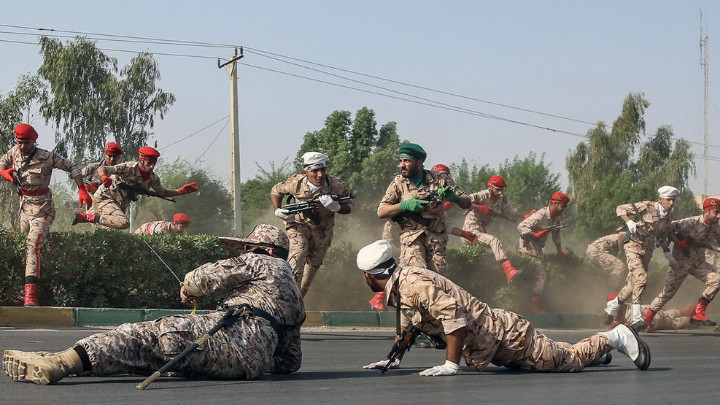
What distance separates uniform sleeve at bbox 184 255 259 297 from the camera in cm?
703

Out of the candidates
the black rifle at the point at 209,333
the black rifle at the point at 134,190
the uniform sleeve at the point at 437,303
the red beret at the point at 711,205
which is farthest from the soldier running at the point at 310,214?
the red beret at the point at 711,205

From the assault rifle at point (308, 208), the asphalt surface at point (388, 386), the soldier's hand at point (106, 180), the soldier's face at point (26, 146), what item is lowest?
the asphalt surface at point (388, 386)

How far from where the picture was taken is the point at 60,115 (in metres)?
38.6

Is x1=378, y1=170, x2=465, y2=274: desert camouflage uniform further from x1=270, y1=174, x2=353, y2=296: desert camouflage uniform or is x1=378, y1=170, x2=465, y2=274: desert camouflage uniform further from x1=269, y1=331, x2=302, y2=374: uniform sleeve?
x1=269, y1=331, x2=302, y2=374: uniform sleeve

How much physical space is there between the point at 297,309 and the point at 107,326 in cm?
486

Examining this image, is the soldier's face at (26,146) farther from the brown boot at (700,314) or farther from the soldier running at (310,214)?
the brown boot at (700,314)

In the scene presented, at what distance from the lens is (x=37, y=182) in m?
12.5

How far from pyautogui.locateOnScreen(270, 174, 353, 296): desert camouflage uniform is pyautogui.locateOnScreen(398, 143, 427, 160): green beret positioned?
1.09 metres

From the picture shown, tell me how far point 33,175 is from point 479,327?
22.6 ft

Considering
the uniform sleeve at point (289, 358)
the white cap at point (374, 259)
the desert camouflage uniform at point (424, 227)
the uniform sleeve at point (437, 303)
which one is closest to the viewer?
the uniform sleeve at point (437, 303)

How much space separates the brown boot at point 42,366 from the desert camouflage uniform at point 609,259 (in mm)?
13440

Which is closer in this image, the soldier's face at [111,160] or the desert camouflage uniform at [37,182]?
the desert camouflage uniform at [37,182]

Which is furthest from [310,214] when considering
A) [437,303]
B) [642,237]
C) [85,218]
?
[642,237]

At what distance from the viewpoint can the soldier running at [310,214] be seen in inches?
450
